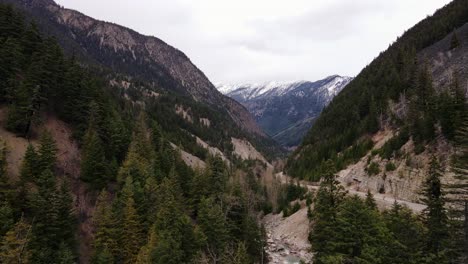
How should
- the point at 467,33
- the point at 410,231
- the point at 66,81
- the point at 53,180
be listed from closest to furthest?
the point at 410,231
the point at 53,180
the point at 66,81
the point at 467,33

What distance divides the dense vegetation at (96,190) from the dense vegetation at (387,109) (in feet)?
143

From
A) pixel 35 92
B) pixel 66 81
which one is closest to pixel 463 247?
pixel 35 92

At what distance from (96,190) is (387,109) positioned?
278 ft

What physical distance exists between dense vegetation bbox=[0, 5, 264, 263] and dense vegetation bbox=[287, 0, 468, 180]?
143 ft

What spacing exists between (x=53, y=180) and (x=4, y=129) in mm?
17266

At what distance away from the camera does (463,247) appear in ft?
90.8

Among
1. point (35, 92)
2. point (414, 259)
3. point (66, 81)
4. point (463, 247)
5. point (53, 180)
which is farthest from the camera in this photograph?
point (66, 81)

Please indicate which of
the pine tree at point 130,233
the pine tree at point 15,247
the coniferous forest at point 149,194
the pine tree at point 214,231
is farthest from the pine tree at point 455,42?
the pine tree at point 15,247

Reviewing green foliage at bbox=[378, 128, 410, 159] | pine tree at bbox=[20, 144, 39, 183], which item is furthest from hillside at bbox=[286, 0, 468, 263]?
pine tree at bbox=[20, 144, 39, 183]

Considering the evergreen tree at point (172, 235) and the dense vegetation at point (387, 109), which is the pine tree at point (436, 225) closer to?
the evergreen tree at point (172, 235)

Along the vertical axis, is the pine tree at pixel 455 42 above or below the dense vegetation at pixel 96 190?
above

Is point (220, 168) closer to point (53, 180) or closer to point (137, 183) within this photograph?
point (137, 183)

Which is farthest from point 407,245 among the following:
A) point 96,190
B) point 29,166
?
point 29,166

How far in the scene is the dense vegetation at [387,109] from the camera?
3012 inches
